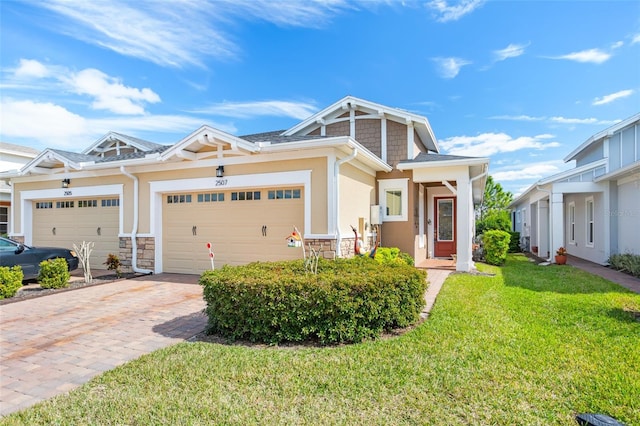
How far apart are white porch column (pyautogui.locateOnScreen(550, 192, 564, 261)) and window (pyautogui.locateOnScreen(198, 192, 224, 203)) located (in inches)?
451

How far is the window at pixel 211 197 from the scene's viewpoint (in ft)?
33.1

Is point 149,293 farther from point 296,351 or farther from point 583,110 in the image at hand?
point 583,110

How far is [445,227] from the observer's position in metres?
15.0

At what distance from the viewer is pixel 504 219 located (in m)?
21.7

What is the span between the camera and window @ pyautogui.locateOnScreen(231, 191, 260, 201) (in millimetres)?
9649

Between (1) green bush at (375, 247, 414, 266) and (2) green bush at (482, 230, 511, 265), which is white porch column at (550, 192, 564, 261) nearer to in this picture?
(2) green bush at (482, 230, 511, 265)

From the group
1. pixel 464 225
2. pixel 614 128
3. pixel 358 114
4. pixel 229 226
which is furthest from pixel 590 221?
pixel 229 226

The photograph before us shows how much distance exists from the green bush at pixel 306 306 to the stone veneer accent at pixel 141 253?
6.50 m

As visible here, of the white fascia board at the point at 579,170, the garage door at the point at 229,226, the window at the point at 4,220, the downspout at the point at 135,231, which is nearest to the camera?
the garage door at the point at 229,226

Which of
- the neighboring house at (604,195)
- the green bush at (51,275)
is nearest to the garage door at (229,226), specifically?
the green bush at (51,275)

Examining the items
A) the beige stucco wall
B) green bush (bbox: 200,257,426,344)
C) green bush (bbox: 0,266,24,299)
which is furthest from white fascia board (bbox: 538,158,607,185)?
green bush (bbox: 0,266,24,299)

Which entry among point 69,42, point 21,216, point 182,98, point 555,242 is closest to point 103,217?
point 21,216

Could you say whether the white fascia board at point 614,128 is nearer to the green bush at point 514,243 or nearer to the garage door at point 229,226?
the green bush at point 514,243

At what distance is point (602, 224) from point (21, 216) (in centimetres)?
2012
